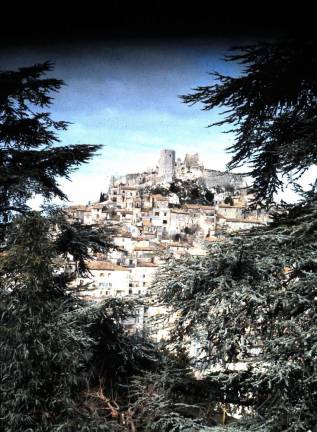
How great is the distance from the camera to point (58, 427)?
21.1 feet

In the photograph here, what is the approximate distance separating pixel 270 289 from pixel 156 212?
278ft

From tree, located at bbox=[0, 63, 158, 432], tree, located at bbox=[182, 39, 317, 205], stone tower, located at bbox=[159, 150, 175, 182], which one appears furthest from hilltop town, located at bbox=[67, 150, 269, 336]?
tree, located at bbox=[182, 39, 317, 205]

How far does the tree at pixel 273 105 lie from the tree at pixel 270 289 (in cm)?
1

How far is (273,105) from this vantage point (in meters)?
5.51

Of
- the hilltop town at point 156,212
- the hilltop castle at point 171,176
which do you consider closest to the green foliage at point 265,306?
the hilltop town at point 156,212

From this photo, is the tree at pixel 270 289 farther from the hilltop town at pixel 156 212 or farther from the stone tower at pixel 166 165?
the stone tower at pixel 166 165

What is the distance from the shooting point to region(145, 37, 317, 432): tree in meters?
3.80

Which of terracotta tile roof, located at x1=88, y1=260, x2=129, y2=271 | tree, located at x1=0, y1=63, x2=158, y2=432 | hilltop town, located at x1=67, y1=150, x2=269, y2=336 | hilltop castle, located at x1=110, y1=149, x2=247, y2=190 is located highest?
hilltop castle, located at x1=110, y1=149, x2=247, y2=190

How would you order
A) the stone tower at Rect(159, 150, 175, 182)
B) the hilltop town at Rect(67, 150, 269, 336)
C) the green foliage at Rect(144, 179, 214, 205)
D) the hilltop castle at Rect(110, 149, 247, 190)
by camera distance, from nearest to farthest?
the hilltop town at Rect(67, 150, 269, 336), the green foliage at Rect(144, 179, 214, 205), the hilltop castle at Rect(110, 149, 247, 190), the stone tower at Rect(159, 150, 175, 182)

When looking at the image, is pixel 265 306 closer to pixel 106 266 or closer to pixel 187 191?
pixel 106 266

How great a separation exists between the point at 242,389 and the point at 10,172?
4.94 m

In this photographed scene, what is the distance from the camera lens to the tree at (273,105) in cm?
455

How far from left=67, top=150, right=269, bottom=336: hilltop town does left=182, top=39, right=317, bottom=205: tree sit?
4121cm

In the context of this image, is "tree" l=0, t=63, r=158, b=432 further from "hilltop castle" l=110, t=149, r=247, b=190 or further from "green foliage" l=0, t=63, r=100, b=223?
"hilltop castle" l=110, t=149, r=247, b=190
